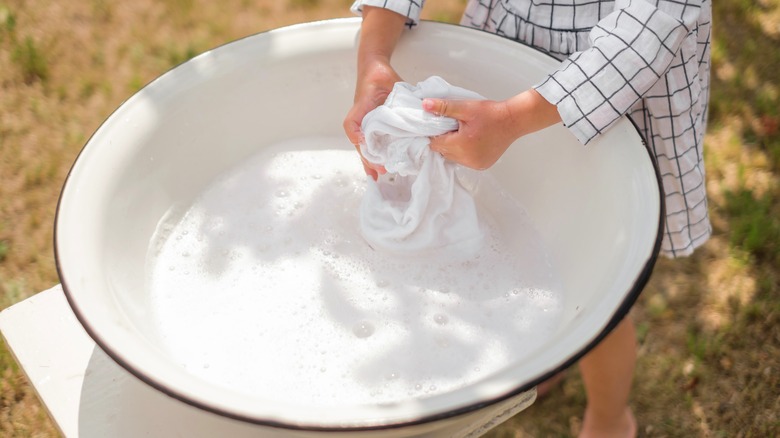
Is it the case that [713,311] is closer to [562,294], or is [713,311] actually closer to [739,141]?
[739,141]

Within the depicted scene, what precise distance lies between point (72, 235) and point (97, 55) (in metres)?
1.66

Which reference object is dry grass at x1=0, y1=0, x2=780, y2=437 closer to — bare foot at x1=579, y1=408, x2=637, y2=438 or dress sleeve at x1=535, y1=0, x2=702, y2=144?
bare foot at x1=579, y1=408, x2=637, y2=438

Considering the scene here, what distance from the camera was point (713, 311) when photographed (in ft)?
6.07

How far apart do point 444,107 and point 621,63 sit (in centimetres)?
28

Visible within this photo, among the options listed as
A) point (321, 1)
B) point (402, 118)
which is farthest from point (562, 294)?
point (321, 1)

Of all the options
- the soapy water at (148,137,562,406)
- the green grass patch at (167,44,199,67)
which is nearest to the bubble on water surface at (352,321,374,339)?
the soapy water at (148,137,562,406)

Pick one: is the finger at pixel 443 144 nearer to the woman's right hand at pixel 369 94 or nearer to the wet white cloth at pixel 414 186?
the wet white cloth at pixel 414 186

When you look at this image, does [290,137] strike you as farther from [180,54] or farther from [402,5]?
[180,54]

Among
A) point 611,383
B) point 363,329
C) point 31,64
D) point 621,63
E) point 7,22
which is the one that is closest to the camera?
point 621,63

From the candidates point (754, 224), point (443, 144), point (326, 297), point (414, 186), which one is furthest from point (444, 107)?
point (754, 224)

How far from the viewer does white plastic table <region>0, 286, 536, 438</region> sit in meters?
1.21

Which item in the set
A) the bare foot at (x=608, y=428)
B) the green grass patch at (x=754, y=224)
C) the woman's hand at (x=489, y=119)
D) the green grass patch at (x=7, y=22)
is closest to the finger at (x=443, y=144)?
the woman's hand at (x=489, y=119)

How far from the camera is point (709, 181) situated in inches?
83.5

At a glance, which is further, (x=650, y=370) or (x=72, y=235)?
(x=650, y=370)
